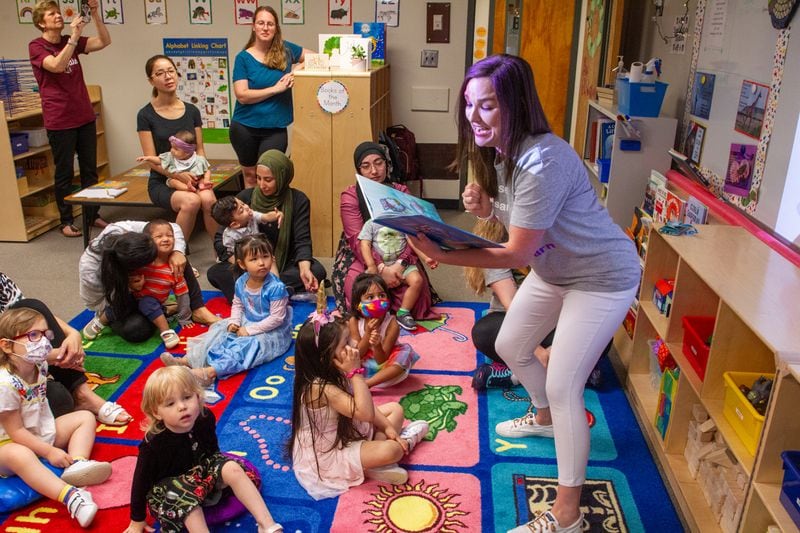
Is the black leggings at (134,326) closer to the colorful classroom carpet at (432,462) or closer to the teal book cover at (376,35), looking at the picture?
the colorful classroom carpet at (432,462)

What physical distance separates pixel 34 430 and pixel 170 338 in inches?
40.6

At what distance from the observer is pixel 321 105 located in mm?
4355

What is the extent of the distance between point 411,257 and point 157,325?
1.35 m

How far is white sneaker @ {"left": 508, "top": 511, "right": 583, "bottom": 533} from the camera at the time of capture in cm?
208

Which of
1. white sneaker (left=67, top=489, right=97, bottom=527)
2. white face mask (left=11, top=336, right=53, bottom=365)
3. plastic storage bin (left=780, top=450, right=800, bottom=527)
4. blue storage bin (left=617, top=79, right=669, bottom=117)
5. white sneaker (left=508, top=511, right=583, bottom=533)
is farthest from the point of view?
blue storage bin (left=617, top=79, right=669, bottom=117)

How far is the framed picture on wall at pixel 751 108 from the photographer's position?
2.48 meters

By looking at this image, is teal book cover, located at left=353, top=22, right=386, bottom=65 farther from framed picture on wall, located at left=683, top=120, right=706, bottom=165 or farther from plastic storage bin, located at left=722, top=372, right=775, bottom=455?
plastic storage bin, located at left=722, top=372, right=775, bottom=455

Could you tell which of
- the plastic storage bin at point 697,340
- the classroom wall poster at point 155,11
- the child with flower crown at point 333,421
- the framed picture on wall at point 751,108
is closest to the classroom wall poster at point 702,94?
the framed picture on wall at point 751,108

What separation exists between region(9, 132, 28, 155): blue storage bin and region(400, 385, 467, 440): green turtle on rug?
345 centimetres

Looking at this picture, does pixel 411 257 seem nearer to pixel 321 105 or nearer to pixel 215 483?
pixel 321 105

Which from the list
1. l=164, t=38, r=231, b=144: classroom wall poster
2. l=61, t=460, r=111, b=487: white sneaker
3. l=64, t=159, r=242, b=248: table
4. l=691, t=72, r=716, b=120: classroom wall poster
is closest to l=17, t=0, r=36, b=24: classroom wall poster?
l=164, t=38, r=231, b=144: classroom wall poster

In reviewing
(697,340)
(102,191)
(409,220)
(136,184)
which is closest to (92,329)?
(102,191)

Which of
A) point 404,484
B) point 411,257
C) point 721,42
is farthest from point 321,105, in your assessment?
point 404,484

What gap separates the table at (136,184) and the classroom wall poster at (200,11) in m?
1.08
